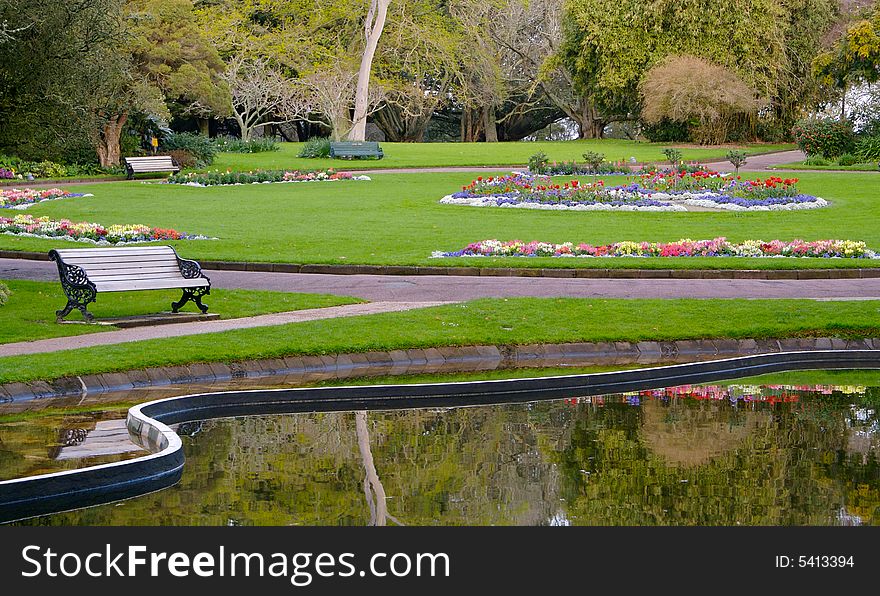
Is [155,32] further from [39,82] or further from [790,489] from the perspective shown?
[790,489]

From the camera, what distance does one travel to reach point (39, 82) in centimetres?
1564

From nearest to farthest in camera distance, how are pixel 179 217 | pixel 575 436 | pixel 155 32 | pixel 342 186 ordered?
pixel 575 436 → pixel 179 217 → pixel 342 186 → pixel 155 32

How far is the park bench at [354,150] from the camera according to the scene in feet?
163

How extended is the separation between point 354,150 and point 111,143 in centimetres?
958

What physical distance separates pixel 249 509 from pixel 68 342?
6.35m

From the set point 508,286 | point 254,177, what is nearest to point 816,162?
point 254,177

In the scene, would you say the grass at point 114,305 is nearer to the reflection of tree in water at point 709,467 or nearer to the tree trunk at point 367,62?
the reflection of tree in water at point 709,467

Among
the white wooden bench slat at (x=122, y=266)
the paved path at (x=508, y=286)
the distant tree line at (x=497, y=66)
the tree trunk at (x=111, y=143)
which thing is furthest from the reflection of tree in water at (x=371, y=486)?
the tree trunk at (x=111, y=143)

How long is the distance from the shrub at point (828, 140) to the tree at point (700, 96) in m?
7.98

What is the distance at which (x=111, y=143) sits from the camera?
45312 mm

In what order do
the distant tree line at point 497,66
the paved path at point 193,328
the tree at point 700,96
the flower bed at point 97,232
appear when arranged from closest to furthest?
1. the paved path at point 193,328
2. the flower bed at point 97,232
3. the distant tree line at point 497,66
4. the tree at point 700,96

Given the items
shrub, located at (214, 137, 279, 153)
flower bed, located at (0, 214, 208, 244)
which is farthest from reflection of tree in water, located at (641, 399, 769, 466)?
shrub, located at (214, 137, 279, 153)

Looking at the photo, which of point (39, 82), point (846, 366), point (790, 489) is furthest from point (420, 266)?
point (790, 489)
